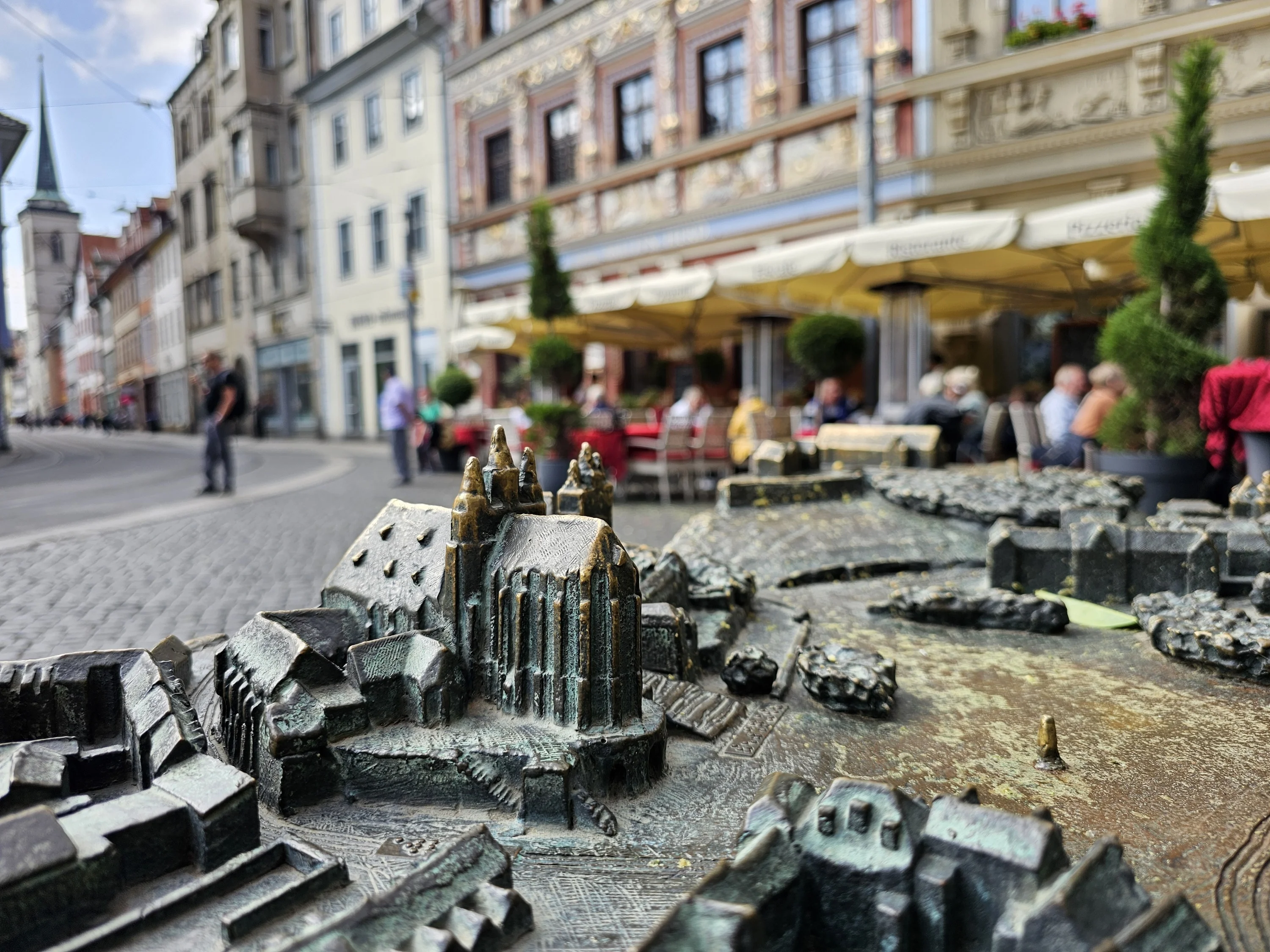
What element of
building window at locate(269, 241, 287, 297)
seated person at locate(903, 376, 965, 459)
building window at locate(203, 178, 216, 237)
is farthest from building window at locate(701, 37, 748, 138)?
building window at locate(269, 241, 287, 297)

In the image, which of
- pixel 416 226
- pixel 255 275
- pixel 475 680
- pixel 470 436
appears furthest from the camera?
pixel 255 275

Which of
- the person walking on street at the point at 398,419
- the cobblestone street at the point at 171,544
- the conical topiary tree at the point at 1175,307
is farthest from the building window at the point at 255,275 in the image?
the conical topiary tree at the point at 1175,307

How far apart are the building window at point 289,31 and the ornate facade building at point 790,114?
5.90 meters

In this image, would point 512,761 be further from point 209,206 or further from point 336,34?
point 336,34

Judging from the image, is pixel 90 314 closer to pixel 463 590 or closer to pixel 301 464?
pixel 301 464

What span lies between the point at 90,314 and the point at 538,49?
33.5 metres

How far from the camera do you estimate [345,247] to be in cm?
2606

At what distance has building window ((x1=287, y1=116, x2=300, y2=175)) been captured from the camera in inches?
987

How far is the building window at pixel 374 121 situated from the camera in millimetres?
24016

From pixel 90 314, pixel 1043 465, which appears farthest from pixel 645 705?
pixel 90 314

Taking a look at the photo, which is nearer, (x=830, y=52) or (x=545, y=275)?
(x=545, y=275)

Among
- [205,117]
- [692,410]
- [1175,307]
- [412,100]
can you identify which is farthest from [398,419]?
[412,100]

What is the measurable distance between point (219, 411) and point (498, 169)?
1278 cm

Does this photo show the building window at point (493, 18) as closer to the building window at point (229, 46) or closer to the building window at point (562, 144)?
the building window at point (562, 144)
